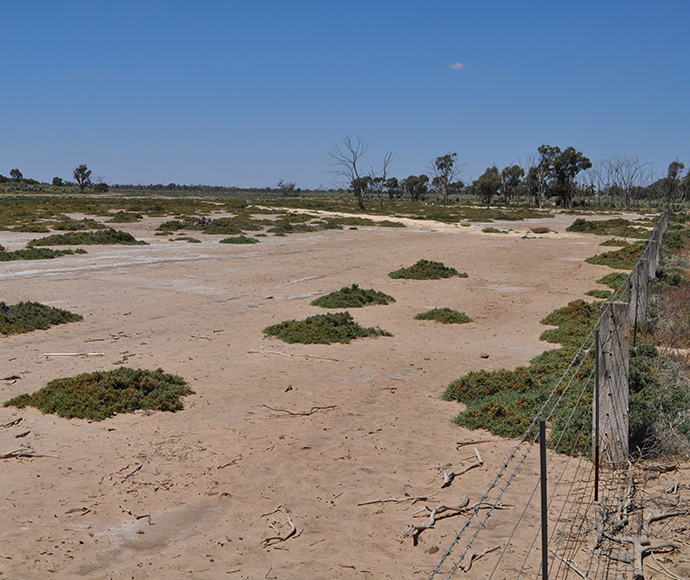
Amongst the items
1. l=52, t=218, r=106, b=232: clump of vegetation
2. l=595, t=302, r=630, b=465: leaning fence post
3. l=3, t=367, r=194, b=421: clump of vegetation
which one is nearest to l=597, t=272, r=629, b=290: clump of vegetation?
l=595, t=302, r=630, b=465: leaning fence post

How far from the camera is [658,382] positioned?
26.5ft

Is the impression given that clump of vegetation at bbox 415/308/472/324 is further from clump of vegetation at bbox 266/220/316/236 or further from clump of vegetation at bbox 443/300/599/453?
clump of vegetation at bbox 266/220/316/236

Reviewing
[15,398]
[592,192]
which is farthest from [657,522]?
[592,192]

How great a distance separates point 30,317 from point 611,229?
3833 centimetres

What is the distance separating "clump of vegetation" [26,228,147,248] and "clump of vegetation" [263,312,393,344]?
63.3ft

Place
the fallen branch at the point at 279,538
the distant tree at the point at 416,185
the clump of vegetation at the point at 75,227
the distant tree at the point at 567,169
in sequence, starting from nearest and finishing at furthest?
the fallen branch at the point at 279,538 < the clump of vegetation at the point at 75,227 < the distant tree at the point at 567,169 < the distant tree at the point at 416,185

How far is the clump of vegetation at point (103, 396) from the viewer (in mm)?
8086

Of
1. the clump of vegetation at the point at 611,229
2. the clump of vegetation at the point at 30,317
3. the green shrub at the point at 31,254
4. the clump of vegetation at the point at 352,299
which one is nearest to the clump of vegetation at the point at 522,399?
the clump of vegetation at the point at 352,299

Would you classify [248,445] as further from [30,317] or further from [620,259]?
[620,259]

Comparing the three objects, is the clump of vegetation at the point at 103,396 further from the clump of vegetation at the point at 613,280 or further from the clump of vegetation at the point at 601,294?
the clump of vegetation at the point at 613,280

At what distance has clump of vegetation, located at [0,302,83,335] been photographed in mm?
12445

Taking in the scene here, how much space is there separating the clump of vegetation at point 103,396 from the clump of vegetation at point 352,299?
7143mm

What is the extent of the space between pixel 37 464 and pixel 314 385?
4055mm

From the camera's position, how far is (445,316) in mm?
14211
